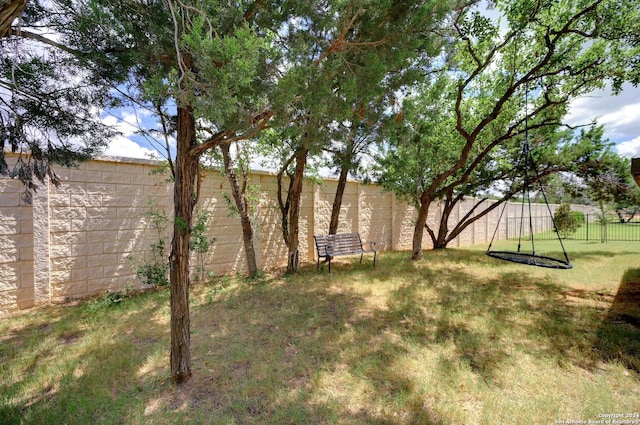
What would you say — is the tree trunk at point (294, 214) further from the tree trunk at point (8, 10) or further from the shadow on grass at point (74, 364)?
the tree trunk at point (8, 10)

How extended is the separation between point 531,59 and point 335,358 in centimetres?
724

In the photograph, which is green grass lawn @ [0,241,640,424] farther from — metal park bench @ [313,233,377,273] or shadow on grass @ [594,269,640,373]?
metal park bench @ [313,233,377,273]

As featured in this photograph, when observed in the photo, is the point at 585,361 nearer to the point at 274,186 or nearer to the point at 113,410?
the point at 113,410

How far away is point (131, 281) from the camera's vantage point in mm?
4938

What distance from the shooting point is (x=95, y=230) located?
458 cm

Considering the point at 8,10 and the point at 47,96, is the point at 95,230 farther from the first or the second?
the point at 8,10

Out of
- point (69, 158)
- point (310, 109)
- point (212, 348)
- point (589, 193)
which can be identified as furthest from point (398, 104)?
point (589, 193)

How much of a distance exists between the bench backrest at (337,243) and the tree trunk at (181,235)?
14.1ft

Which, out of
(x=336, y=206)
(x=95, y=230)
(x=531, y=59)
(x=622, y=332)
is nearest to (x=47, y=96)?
(x=95, y=230)

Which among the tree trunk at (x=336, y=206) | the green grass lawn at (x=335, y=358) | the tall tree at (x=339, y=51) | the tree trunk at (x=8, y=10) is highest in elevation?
the tall tree at (x=339, y=51)

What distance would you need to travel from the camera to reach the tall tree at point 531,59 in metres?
4.93

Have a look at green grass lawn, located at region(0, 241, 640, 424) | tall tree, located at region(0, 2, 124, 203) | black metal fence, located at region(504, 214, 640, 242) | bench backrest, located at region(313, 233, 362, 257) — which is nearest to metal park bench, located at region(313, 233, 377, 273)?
bench backrest, located at region(313, 233, 362, 257)

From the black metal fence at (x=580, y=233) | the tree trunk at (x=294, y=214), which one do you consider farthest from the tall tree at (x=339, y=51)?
the black metal fence at (x=580, y=233)

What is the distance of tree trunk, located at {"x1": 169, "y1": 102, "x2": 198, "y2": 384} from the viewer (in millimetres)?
2350
